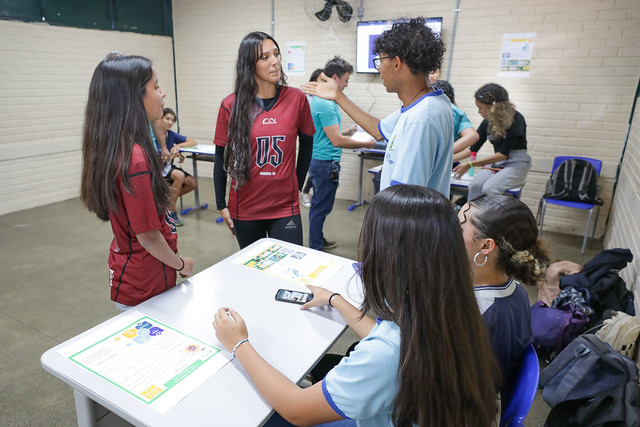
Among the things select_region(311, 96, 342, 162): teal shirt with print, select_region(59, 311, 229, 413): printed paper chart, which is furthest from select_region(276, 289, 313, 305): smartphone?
select_region(311, 96, 342, 162): teal shirt with print

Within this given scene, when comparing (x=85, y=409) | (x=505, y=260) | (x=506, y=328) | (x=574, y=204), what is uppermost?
(x=505, y=260)

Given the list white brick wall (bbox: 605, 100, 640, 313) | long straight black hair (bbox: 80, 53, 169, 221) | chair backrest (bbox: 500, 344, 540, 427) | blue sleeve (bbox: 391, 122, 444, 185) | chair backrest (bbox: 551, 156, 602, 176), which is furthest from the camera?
chair backrest (bbox: 551, 156, 602, 176)

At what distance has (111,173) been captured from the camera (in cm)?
122

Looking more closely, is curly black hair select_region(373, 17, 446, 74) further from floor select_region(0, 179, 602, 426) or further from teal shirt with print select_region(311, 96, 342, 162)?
teal shirt with print select_region(311, 96, 342, 162)

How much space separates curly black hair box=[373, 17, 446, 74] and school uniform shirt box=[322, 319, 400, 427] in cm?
99

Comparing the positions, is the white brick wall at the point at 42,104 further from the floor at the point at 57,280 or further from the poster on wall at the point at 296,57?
the poster on wall at the point at 296,57

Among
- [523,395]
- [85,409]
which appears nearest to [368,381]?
[523,395]

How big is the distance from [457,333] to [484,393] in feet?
0.50

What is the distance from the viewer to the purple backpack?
7.32 feet

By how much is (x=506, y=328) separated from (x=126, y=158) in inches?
47.4

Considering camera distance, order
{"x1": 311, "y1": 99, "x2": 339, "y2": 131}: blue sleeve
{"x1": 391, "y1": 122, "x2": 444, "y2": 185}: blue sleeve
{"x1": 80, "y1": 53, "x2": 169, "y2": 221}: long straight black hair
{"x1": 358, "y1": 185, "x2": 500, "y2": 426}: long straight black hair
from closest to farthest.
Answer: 1. {"x1": 358, "y1": 185, "x2": 500, "y2": 426}: long straight black hair
2. {"x1": 80, "y1": 53, "x2": 169, "y2": 221}: long straight black hair
3. {"x1": 391, "y1": 122, "x2": 444, "y2": 185}: blue sleeve
4. {"x1": 311, "y1": 99, "x2": 339, "y2": 131}: blue sleeve

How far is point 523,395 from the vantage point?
0.92 metres

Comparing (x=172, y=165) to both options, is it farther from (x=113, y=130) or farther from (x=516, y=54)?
(x=516, y=54)

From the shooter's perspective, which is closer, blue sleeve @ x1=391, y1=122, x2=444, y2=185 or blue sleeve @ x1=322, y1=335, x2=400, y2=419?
blue sleeve @ x1=322, y1=335, x2=400, y2=419
